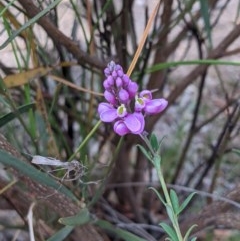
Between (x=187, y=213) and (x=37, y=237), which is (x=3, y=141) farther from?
(x=187, y=213)

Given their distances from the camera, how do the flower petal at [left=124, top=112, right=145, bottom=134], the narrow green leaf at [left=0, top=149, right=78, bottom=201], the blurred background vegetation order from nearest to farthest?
the flower petal at [left=124, top=112, right=145, bottom=134]
the narrow green leaf at [left=0, top=149, right=78, bottom=201]
the blurred background vegetation

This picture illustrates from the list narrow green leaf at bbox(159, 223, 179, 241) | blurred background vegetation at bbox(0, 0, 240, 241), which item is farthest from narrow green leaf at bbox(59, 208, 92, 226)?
Result: narrow green leaf at bbox(159, 223, 179, 241)

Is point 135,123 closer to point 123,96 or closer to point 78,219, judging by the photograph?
point 123,96

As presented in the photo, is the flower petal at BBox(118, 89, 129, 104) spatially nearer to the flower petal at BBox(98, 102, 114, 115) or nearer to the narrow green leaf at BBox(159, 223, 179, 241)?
the flower petal at BBox(98, 102, 114, 115)

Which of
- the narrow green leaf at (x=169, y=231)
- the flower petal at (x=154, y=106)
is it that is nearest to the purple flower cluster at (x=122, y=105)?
the flower petal at (x=154, y=106)

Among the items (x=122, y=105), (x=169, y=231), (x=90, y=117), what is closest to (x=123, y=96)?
(x=122, y=105)

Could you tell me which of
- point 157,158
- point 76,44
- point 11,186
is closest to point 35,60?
point 76,44

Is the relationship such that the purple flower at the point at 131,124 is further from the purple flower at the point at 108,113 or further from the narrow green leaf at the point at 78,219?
the narrow green leaf at the point at 78,219
